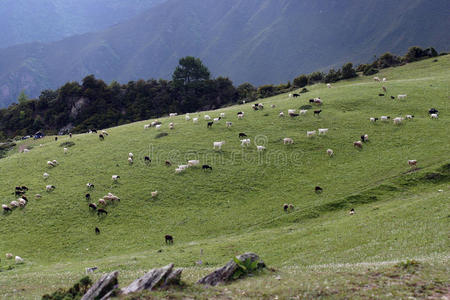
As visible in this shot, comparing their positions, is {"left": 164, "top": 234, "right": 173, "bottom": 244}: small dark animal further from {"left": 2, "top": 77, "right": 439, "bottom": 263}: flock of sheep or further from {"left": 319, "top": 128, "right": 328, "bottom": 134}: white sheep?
{"left": 319, "top": 128, "right": 328, "bottom": 134}: white sheep

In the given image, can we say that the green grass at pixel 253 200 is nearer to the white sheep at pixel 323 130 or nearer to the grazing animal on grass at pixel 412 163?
the grazing animal on grass at pixel 412 163

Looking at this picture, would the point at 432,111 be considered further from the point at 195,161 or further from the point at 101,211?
the point at 101,211

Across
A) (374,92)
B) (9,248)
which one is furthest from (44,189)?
(374,92)

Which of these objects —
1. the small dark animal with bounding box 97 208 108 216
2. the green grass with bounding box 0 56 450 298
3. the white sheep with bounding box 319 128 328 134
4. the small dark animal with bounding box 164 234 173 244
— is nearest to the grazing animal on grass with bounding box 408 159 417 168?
the green grass with bounding box 0 56 450 298

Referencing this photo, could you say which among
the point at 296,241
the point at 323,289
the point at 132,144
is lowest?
the point at 296,241

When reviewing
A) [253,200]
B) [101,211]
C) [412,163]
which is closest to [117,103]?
[101,211]

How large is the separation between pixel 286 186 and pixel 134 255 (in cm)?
1755

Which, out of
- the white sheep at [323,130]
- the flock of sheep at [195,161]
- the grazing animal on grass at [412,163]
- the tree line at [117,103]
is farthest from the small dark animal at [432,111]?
the tree line at [117,103]

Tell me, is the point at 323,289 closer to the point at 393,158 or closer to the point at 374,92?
the point at 393,158

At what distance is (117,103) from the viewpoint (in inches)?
4628

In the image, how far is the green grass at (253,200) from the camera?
71.4 ft

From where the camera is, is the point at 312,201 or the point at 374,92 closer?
the point at 312,201

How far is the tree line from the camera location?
370 feet

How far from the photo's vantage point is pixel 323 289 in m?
12.5
